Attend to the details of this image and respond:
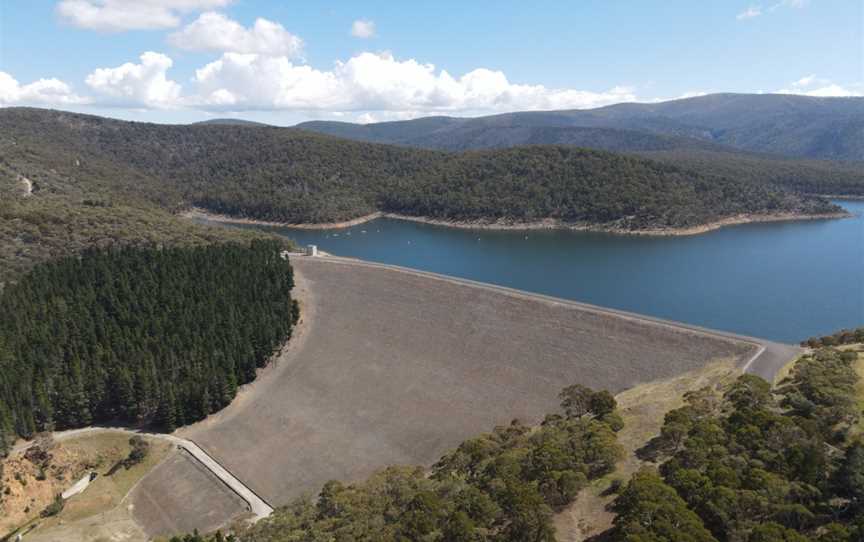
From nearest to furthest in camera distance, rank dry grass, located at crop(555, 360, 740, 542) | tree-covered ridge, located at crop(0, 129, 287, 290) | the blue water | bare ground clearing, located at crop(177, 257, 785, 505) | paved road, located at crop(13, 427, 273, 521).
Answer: dry grass, located at crop(555, 360, 740, 542)
paved road, located at crop(13, 427, 273, 521)
bare ground clearing, located at crop(177, 257, 785, 505)
the blue water
tree-covered ridge, located at crop(0, 129, 287, 290)

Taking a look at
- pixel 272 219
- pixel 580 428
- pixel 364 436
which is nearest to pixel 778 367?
pixel 580 428

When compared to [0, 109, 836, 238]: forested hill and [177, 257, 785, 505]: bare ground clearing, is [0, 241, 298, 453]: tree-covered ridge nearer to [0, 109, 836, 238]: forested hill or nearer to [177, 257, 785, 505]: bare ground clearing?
[177, 257, 785, 505]: bare ground clearing

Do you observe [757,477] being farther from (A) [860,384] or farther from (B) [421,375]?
(B) [421,375]

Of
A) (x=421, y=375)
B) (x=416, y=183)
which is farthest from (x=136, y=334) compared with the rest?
(x=416, y=183)

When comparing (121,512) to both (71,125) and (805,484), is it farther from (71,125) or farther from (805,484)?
(71,125)

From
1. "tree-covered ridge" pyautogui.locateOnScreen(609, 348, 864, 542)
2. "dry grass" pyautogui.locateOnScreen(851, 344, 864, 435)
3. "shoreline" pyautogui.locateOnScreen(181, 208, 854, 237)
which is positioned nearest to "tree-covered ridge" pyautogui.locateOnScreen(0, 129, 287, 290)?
"shoreline" pyautogui.locateOnScreen(181, 208, 854, 237)

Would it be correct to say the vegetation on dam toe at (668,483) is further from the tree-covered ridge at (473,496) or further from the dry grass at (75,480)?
the dry grass at (75,480)
